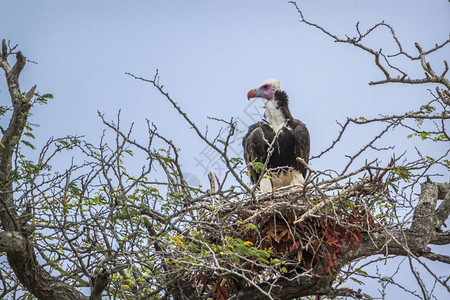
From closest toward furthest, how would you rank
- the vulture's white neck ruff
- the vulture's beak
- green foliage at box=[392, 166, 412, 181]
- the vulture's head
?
green foliage at box=[392, 166, 412, 181] → the vulture's white neck ruff → the vulture's head → the vulture's beak

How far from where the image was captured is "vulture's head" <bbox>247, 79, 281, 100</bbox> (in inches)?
322

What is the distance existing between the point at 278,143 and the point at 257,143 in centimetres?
24

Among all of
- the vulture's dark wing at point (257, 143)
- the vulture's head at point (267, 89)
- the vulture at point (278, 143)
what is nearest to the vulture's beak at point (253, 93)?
the vulture's head at point (267, 89)

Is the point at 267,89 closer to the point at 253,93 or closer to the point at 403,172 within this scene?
the point at 253,93

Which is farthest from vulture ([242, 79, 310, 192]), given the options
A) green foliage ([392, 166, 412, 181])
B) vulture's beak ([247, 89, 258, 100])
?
green foliage ([392, 166, 412, 181])

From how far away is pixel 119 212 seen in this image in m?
5.85

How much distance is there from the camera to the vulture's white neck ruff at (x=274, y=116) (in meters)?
7.84

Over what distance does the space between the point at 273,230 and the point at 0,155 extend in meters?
2.52

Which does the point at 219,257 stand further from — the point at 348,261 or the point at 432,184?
the point at 432,184

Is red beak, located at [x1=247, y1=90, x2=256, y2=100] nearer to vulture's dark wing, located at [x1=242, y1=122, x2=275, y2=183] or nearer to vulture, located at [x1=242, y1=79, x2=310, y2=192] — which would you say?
vulture, located at [x1=242, y1=79, x2=310, y2=192]

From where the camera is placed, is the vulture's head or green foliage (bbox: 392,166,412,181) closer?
green foliage (bbox: 392,166,412,181)

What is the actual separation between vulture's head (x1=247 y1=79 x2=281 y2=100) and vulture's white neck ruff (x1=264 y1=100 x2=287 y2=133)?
0.15 meters

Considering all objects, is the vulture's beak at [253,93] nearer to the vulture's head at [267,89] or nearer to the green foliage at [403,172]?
the vulture's head at [267,89]

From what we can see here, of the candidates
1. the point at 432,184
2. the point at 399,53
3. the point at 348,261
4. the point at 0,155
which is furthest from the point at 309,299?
the point at 0,155
